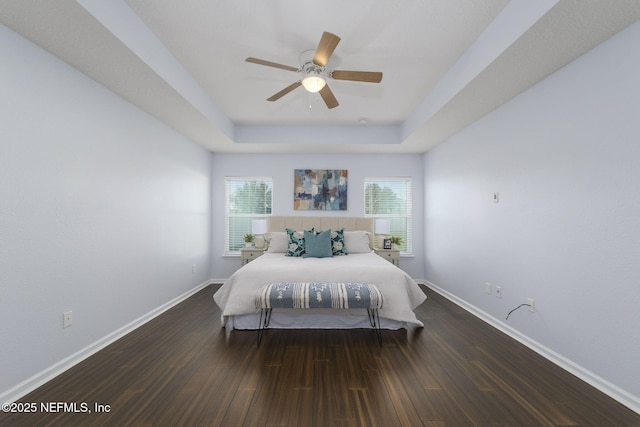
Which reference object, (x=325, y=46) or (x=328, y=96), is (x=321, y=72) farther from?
(x=325, y=46)

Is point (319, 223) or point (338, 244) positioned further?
point (319, 223)

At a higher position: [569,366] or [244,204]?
[244,204]

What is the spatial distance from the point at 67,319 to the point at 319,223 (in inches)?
140

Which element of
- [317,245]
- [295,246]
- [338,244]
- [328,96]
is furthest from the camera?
[338,244]

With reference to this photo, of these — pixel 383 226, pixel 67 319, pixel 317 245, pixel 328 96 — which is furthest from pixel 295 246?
pixel 67 319

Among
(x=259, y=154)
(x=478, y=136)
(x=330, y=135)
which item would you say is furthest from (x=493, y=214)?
(x=259, y=154)

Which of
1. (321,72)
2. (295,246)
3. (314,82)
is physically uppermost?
(321,72)

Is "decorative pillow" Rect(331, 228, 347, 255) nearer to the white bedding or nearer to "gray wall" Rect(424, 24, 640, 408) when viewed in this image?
the white bedding

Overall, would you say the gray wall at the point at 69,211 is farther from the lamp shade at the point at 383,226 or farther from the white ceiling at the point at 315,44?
the lamp shade at the point at 383,226

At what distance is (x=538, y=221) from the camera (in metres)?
2.57

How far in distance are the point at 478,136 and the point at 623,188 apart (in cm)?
182

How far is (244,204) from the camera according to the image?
5355 millimetres

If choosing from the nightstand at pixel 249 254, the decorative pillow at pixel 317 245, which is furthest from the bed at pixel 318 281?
the nightstand at pixel 249 254

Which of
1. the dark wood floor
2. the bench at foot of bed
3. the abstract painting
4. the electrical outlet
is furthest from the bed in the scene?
the abstract painting
